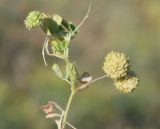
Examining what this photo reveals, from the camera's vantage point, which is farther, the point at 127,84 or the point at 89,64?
the point at 89,64

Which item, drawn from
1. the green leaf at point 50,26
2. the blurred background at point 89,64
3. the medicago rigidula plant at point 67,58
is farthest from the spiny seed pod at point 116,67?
the blurred background at point 89,64

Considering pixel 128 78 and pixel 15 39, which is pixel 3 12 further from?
pixel 128 78

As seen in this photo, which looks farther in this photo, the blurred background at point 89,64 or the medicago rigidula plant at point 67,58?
the blurred background at point 89,64

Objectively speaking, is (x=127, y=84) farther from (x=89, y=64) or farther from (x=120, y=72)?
(x=89, y=64)

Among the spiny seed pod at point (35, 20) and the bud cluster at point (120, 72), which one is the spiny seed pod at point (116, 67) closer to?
the bud cluster at point (120, 72)

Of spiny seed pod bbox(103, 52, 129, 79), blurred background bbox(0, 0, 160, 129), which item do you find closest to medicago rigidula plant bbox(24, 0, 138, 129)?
spiny seed pod bbox(103, 52, 129, 79)

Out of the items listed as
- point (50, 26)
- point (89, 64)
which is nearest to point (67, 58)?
point (50, 26)

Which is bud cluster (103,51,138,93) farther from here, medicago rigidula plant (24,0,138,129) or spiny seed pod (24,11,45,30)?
spiny seed pod (24,11,45,30)
